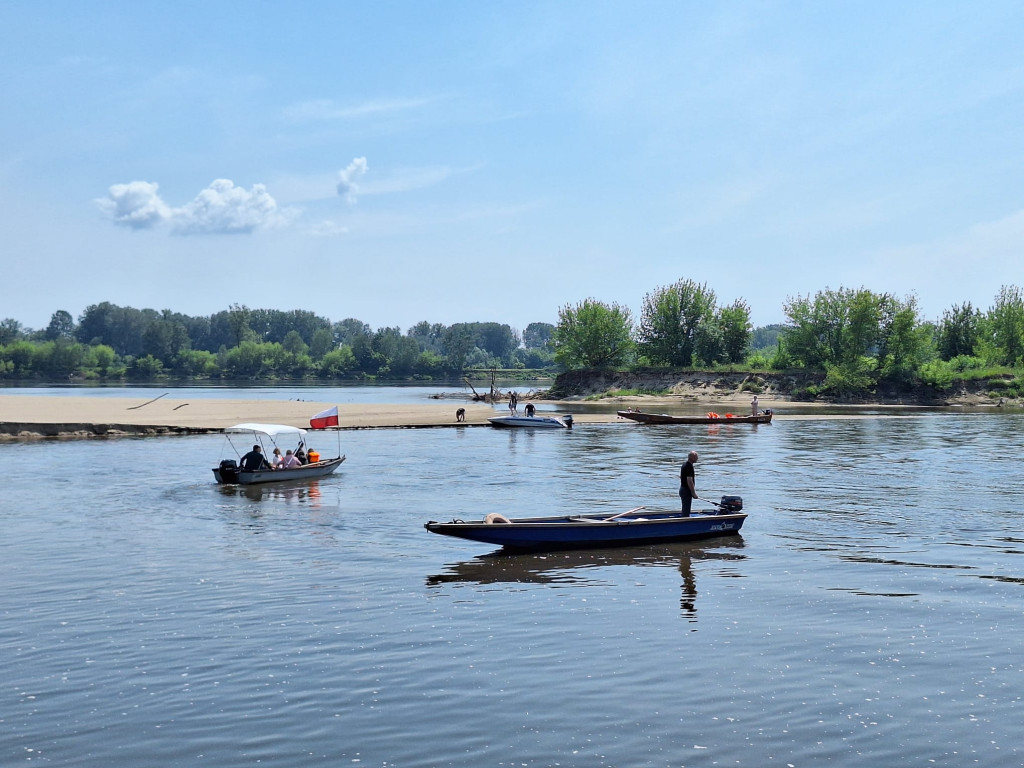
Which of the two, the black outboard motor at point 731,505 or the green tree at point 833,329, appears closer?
the black outboard motor at point 731,505

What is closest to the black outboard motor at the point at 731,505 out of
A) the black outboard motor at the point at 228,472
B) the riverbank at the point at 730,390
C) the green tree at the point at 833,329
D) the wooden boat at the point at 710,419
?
the black outboard motor at the point at 228,472

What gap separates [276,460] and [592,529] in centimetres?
2033

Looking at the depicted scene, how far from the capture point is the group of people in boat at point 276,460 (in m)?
38.6

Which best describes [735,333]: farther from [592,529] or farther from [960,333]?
[592,529]

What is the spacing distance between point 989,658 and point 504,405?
3840 inches

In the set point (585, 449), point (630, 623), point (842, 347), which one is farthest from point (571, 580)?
point (842, 347)

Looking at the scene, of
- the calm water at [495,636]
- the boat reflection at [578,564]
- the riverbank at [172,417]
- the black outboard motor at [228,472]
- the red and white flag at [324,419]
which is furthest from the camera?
the riverbank at [172,417]

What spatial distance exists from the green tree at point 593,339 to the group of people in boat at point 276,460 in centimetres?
9532

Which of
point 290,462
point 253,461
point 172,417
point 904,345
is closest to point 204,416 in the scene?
point 172,417

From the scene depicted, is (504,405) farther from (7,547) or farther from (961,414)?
(7,547)

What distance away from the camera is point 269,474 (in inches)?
1532

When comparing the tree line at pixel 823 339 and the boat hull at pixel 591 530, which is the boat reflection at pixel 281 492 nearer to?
the boat hull at pixel 591 530

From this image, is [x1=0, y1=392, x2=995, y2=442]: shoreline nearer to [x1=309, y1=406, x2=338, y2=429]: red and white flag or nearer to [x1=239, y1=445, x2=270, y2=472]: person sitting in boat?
[x1=309, y1=406, x2=338, y2=429]: red and white flag

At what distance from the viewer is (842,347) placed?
12225cm
